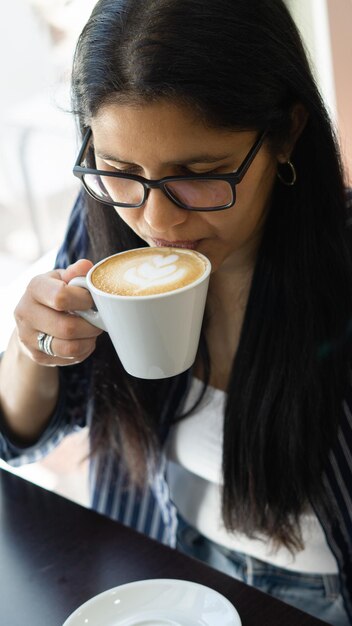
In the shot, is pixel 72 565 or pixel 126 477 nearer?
pixel 72 565

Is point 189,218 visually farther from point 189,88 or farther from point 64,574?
point 64,574

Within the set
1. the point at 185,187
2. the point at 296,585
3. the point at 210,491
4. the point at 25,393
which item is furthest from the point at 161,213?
the point at 296,585

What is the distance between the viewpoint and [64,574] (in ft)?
3.01

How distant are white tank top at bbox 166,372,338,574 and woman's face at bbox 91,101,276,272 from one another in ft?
1.07

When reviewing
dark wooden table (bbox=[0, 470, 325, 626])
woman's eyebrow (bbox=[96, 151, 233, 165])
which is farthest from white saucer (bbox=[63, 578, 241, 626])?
woman's eyebrow (bbox=[96, 151, 233, 165])

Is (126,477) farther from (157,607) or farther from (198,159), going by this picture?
(198,159)

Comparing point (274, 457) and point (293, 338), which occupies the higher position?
point (293, 338)

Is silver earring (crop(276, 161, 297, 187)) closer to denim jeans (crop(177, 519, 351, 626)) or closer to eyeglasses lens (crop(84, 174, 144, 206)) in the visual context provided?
eyeglasses lens (crop(84, 174, 144, 206))

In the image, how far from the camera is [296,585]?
1225mm

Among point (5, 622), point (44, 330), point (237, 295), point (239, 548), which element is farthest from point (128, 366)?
point (239, 548)

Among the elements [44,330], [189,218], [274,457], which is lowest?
[274,457]

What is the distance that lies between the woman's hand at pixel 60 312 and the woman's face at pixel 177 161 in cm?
11

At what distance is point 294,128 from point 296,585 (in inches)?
26.7

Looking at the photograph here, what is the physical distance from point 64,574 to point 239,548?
1.33 feet
